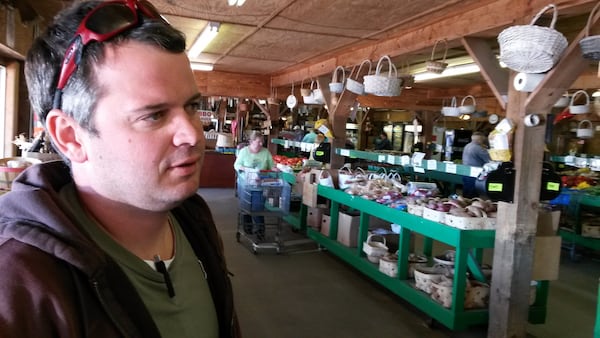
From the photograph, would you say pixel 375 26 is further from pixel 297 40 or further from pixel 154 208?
pixel 154 208

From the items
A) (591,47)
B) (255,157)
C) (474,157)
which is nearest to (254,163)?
(255,157)

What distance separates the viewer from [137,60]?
919 mm

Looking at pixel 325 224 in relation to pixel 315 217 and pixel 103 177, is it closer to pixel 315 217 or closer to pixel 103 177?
pixel 315 217

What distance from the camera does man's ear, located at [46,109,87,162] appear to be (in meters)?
0.92

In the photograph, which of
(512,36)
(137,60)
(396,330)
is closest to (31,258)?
(137,60)

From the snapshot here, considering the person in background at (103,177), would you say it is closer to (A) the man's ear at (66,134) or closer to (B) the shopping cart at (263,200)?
(A) the man's ear at (66,134)

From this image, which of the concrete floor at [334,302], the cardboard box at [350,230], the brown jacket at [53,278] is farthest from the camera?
the cardboard box at [350,230]

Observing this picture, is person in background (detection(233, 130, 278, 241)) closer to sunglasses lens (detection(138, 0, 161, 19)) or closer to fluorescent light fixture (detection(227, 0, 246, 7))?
fluorescent light fixture (detection(227, 0, 246, 7))

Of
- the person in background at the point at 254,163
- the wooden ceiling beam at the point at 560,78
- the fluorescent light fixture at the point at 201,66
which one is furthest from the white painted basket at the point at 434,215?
the fluorescent light fixture at the point at 201,66

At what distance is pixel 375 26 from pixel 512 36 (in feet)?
6.91

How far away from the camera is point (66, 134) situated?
94 cm

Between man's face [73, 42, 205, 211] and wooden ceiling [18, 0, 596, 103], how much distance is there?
3.12 metres

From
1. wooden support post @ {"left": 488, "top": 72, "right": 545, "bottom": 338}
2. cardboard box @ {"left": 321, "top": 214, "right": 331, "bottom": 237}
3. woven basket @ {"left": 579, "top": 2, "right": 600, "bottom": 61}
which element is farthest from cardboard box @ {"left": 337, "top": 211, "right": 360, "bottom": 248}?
woven basket @ {"left": 579, "top": 2, "right": 600, "bottom": 61}

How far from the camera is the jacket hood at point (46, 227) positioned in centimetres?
79
